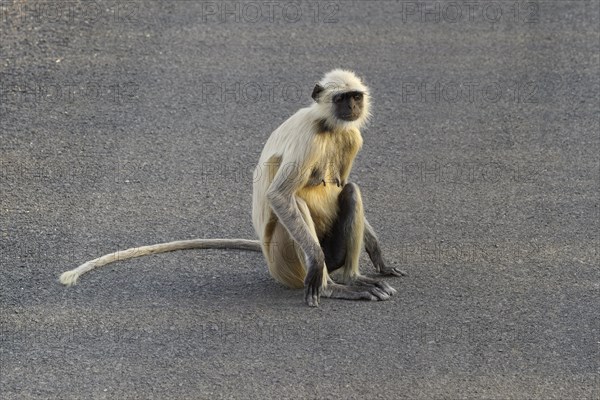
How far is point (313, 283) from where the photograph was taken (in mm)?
6348

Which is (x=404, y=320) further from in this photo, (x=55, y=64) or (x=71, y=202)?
(x=55, y=64)

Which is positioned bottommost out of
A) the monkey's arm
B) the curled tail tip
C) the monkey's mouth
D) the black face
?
the curled tail tip

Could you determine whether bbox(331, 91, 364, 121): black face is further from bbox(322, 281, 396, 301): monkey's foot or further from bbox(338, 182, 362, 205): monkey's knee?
bbox(322, 281, 396, 301): monkey's foot

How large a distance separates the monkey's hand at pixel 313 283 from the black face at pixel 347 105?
854 mm

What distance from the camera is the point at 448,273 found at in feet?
22.0

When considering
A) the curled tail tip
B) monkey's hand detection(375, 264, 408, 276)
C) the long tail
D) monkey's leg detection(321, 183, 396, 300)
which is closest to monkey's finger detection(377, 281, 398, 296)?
monkey's leg detection(321, 183, 396, 300)

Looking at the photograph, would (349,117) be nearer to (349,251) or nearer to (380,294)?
(349,251)

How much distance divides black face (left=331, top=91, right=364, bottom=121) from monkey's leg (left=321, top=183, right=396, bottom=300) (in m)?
0.40

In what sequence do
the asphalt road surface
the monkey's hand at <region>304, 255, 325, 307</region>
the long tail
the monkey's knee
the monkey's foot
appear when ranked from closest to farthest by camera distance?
the asphalt road surface
the monkey's hand at <region>304, 255, 325, 307</region>
the monkey's foot
the monkey's knee
the long tail

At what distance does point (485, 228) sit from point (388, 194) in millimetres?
798

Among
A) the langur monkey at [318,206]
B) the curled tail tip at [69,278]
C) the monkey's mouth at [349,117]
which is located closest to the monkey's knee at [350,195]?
the langur monkey at [318,206]

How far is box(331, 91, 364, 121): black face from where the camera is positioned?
6465 millimetres

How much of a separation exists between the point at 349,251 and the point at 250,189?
1.42m

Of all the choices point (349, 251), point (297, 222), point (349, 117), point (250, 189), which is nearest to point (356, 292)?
point (349, 251)
